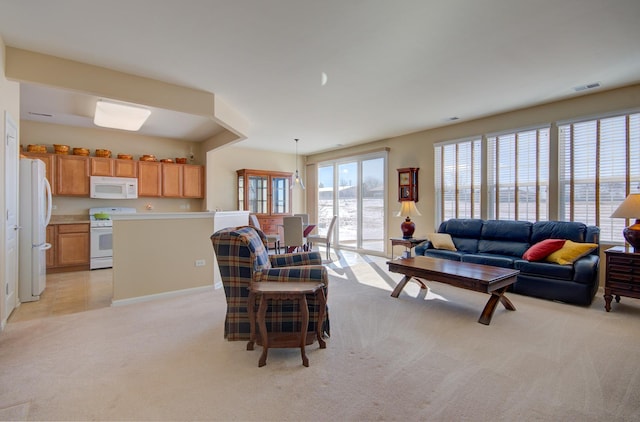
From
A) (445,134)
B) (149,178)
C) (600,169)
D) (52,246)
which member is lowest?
(52,246)

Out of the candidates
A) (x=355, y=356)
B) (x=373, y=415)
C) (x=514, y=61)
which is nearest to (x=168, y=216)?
(x=355, y=356)

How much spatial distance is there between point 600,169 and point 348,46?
3.83 metres

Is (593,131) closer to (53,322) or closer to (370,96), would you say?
(370,96)

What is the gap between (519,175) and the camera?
4.76m

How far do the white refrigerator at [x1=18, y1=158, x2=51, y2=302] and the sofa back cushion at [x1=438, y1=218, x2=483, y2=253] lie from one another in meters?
5.81

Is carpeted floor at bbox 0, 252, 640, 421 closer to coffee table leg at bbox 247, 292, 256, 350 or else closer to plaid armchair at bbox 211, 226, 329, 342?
coffee table leg at bbox 247, 292, 256, 350

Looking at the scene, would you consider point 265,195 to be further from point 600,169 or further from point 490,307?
point 600,169

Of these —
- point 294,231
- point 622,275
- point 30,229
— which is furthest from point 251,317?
point 622,275

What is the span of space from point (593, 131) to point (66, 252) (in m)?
8.48

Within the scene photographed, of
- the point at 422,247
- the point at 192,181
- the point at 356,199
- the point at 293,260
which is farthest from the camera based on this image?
the point at 356,199

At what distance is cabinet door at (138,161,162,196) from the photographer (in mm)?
6145

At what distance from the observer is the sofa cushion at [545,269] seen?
3.53 metres

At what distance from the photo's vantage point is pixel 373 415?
1690 mm

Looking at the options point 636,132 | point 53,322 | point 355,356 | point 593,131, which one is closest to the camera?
point 355,356
